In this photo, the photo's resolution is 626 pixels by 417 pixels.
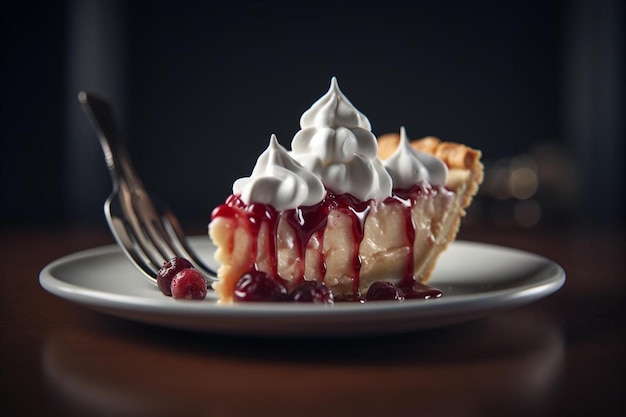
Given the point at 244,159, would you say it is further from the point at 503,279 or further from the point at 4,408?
the point at 4,408

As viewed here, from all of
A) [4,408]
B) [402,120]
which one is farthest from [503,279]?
[402,120]

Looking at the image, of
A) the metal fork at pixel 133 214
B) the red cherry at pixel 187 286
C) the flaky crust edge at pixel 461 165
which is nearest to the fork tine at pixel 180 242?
the metal fork at pixel 133 214

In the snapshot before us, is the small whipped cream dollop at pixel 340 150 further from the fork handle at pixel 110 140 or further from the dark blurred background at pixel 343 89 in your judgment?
the dark blurred background at pixel 343 89

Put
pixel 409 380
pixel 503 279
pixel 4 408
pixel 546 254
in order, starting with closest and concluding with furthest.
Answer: pixel 4 408 < pixel 409 380 < pixel 503 279 < pixel 546 254

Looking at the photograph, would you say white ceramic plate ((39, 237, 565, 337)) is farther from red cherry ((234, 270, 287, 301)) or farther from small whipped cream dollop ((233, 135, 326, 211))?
small whipped cream dollop ((233, 135, 326, 211))

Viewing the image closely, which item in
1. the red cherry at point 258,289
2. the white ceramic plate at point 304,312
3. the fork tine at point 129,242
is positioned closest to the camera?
the white ceramic plate at point 304,312
